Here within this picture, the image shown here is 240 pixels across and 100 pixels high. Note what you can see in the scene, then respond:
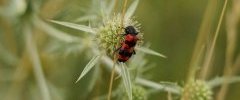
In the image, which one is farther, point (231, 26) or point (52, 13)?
point (52, 13)

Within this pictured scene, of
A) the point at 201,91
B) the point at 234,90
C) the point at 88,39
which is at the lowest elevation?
the point at 234,90

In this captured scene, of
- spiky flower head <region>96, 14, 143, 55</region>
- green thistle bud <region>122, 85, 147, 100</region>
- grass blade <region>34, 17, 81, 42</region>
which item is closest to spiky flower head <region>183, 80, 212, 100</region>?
green thistle bud <region>122, 85, 147, 100</region>

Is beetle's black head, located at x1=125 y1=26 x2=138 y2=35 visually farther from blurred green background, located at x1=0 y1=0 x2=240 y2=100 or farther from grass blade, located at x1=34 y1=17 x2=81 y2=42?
grass blade, located at x1=34 y1=17 x2=81 y2=42

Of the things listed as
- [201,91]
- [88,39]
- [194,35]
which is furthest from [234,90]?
[88,39]

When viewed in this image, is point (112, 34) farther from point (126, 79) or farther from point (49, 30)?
point (49, 30)

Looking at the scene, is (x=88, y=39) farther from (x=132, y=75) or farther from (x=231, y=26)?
(x=231, y=26)

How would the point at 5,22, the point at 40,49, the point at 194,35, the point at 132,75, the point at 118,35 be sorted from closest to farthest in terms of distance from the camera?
the point at 118,35
the point at 132,75
the point at 5,22
the point at 40,49
the point at 194,35

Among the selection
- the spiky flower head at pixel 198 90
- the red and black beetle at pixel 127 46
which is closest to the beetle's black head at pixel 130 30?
the red and black beetle at pixel 127 46
